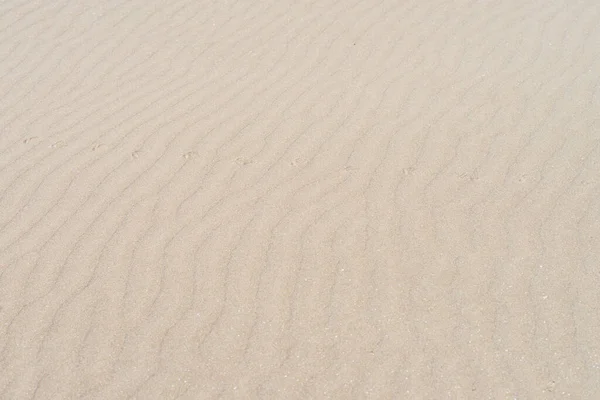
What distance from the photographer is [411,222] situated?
149 inches

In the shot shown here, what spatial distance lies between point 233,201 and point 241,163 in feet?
1.19

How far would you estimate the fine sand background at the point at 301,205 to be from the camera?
3.11 meters

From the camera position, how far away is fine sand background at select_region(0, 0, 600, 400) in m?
3.11

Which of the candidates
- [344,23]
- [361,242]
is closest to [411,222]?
[361,242]

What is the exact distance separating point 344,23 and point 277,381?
11.6ft

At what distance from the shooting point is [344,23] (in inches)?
227

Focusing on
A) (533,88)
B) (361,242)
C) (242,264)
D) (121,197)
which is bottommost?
(533,88)

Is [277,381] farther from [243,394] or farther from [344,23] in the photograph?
[344,23]

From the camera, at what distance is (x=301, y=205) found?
392cm

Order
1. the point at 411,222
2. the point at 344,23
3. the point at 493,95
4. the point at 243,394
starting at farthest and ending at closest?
the point at 344,23 → the point at 493,95 → the point at 411,222 → the point at 243,394

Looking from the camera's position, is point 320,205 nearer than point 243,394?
No

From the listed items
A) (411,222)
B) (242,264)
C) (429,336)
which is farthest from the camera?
(411,222)

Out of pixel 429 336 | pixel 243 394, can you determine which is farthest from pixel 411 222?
pixel 243 394

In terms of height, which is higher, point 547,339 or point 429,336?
point 429,336
